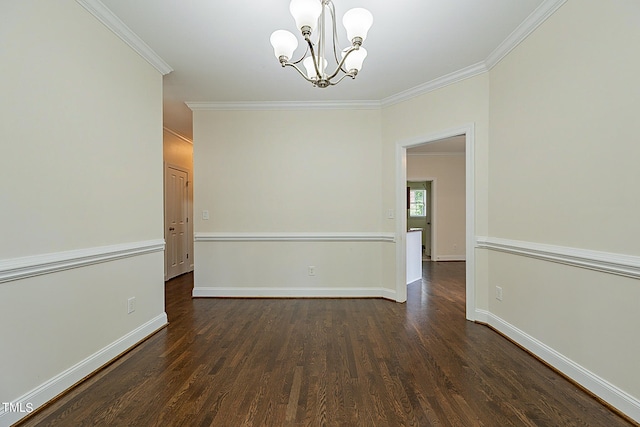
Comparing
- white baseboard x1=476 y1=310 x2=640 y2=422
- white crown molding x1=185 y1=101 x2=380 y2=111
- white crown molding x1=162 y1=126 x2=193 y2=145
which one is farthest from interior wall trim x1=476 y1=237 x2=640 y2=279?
white crown molding x1=162 y1=126 x2=193 y2=145

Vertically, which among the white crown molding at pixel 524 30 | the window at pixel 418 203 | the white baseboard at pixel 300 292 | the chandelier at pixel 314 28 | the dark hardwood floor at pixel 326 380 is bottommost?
the dark hardwood floor at pixel 326 380

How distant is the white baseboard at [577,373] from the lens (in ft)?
4.93

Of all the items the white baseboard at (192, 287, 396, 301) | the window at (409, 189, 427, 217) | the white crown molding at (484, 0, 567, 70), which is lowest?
the white baseboard at (192, 287, 396, 301)

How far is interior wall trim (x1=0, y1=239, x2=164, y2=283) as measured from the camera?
1.46m

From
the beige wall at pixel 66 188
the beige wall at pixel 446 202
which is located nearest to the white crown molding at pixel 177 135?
the beige wall at pixel 66 188

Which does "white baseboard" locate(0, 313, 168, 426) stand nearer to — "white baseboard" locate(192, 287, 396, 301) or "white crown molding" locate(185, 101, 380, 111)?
"white baseboard" locate(192, 287, 396, 301)

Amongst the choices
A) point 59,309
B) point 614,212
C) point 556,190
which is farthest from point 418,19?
point 59,309

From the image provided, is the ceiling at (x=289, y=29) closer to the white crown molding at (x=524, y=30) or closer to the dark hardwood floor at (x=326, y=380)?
the white crown molding at (x=524, y=30)

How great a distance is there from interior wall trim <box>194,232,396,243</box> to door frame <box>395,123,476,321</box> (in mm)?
346

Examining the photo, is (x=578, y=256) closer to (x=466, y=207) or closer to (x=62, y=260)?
(x=466, y=207)

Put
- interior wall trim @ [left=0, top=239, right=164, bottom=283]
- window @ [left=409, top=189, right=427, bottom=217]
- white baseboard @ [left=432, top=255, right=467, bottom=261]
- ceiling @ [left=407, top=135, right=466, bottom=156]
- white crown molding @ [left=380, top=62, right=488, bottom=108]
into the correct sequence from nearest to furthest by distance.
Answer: interior wall trim @ [left=0, top=239, right=164, bottom=283]
white crown molding @ [left=380, top=62, right=488, bottom=108]
ceiling @ [left=407, top=135, right=466, bottom=156]
white baseboard @ [left=432, top=255, right=467, bottom=261]
window @ [left=409, top=189, right=427, bottom=217]

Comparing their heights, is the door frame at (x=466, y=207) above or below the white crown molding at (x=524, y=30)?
below

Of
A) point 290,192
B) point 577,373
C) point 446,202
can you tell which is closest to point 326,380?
point 577,373

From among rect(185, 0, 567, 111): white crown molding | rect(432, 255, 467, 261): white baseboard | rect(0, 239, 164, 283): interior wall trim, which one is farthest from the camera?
rect(432, 255, 467, 261): white baseboard
